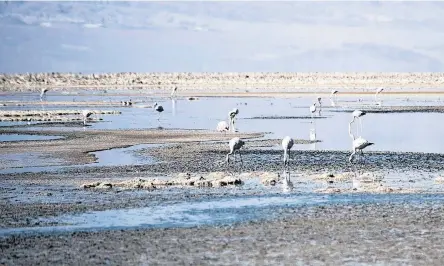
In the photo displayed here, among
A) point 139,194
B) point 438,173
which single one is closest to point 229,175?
point 139,194

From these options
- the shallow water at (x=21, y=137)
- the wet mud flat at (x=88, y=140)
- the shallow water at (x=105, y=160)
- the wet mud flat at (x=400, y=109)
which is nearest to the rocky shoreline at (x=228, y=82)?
the wet mud flat at (x=400, y=109)

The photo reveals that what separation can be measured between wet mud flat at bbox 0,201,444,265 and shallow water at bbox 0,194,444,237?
1.65 feet

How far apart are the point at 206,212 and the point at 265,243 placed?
10.2 feet

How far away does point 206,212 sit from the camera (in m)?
17.1

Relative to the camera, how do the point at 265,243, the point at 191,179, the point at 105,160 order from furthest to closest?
the point at 105,160 → the point at 191,179 → the point at 265,243

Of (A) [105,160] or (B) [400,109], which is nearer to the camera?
(A) [105,160]

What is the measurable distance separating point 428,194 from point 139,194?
6.17 m

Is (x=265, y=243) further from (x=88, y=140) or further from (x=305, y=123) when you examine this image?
(x=305, y=123)

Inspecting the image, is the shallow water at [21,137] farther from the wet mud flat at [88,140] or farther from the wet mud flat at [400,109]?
the wet mud flat at [400,109]

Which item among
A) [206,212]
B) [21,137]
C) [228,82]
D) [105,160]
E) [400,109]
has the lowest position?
[206,212]

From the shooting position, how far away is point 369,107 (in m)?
53.9

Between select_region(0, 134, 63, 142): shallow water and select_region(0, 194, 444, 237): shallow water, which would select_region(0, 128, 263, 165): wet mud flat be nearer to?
select_region(0, 134, 63, 142): shallow water

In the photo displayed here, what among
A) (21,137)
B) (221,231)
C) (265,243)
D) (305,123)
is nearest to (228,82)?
(305,123)

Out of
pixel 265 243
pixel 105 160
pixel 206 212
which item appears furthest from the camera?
pixel 105 160
